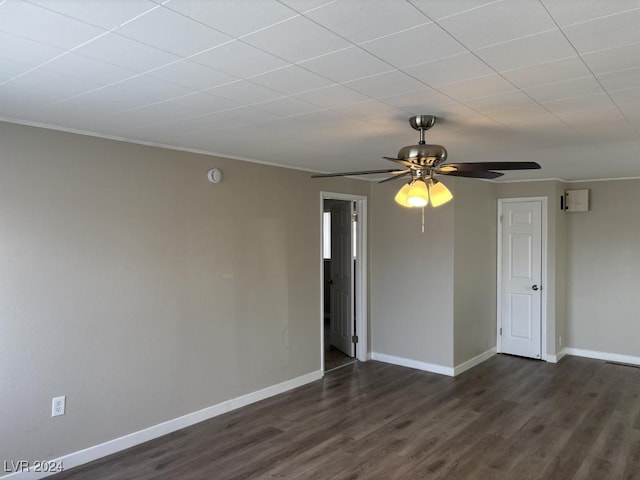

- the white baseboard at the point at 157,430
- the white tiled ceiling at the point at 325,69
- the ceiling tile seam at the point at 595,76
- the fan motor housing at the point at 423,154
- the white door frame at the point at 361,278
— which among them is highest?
the white tiled ceiling at the point at 325,69

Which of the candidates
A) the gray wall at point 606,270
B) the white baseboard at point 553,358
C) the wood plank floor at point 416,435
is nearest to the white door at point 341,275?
the wood plank floor at point 416,435

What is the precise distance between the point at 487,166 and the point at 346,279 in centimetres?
363

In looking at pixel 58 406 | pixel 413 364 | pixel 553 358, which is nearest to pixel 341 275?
pixel 413 364

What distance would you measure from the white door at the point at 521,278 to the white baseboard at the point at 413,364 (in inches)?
53.4

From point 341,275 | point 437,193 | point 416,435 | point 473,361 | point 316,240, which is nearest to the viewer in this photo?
point 437,193

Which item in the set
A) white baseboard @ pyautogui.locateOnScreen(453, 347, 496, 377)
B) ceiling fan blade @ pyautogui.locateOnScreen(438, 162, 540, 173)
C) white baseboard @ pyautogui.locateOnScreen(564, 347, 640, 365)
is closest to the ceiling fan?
ceiling fan blade @ pyautogui.locateOnScreen(438, 162, 540, 173)

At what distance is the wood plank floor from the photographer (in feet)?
10.5

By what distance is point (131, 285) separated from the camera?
350 centimetres

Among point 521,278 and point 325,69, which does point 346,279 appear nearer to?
point 521,278

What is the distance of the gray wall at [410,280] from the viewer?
209 inches

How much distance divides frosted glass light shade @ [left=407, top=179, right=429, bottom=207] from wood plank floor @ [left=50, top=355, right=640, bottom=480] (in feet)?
6.13

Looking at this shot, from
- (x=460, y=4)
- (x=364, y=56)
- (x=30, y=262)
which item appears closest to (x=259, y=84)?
(x=364, y=56)

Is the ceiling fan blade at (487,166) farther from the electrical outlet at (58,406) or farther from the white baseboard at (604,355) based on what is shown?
the white baseboard at (604,355)

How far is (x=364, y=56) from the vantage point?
1871mm
